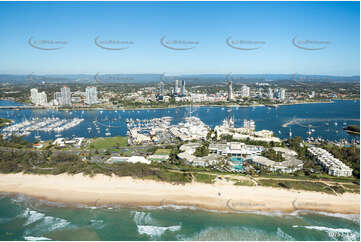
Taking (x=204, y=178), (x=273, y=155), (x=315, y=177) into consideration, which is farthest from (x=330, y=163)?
(x=204, y=178)

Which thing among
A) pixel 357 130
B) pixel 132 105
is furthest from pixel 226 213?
pixel 132 105

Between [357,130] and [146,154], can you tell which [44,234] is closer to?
[146,154]

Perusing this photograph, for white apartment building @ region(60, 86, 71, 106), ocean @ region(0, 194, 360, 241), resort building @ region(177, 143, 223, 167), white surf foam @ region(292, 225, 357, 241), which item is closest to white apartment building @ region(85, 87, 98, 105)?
white apartment building @ region(60, 86, 71, 106)

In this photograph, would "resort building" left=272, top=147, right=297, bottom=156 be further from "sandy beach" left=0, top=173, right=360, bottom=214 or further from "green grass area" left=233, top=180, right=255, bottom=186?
"green grass area" left=233, top=180, right=255, bottom=186

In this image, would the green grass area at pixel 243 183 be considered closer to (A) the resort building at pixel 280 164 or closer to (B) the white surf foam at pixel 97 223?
(A) the resort building at pixel 280 164

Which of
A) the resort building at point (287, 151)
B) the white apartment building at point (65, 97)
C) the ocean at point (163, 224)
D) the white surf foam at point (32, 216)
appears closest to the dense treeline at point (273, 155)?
the resort building at point (287, 151)

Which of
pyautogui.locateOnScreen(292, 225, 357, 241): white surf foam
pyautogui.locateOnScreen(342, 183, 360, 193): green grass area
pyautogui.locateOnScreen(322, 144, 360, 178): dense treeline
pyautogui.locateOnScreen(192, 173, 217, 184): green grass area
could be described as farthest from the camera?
pyautogui.locateOnScreen(322, 144, 360, 178): dense treeline

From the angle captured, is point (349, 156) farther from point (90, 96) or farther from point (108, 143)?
point (90, 96)
